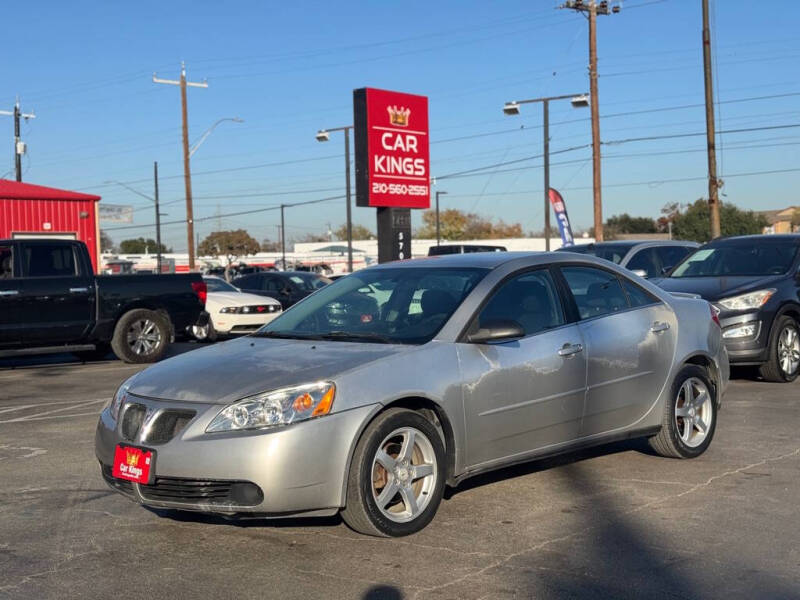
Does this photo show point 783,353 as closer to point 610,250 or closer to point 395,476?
point 610,250

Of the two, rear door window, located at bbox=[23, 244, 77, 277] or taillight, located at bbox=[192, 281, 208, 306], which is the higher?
rear door window, located at bbox=[23, 244, 77, 277]

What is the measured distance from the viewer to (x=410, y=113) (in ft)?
64.5

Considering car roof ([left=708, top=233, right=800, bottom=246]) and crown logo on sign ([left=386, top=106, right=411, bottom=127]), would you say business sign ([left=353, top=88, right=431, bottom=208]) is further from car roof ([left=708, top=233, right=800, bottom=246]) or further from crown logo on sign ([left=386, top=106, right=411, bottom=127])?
car roof ([left=708, top=233, right=800, bottom=246])

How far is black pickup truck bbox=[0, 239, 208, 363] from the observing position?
1398 cm

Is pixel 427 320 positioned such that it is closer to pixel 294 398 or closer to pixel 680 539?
pixel 294 398

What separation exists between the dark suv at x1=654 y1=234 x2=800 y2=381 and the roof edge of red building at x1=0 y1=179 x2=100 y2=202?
20.8 meters

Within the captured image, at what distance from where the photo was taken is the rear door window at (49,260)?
1416 cm

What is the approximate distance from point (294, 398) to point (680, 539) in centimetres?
219

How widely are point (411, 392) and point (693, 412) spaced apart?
288cm

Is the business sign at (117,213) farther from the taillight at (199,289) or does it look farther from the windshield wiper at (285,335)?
the windshield wiper at (285,335)

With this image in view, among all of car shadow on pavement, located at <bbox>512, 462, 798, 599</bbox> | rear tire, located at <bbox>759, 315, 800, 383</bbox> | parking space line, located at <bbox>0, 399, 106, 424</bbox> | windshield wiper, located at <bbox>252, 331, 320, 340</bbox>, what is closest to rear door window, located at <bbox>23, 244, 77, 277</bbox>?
parking space line, located at <bbox>0, 399, 106, 424</bbox>

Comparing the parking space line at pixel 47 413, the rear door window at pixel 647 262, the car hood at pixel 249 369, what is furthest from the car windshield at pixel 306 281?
the car hood at pixel 249 369

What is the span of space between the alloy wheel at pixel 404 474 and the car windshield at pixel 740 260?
25.3ft

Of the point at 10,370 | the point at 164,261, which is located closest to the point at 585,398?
the point at 10,370
